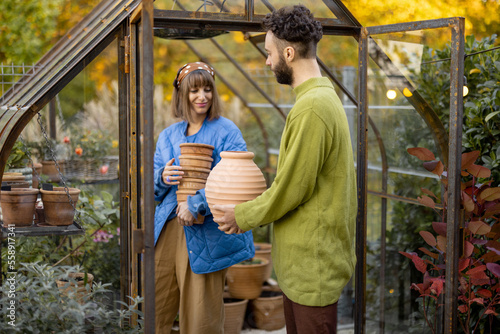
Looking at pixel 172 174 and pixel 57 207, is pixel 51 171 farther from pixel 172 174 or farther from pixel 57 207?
pixel 172 174

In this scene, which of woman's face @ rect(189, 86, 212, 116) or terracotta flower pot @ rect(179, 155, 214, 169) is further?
woman's face @ rect(189, 86, 212, 116)

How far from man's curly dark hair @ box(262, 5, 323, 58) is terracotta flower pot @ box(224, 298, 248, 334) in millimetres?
2402

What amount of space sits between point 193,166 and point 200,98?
388mm

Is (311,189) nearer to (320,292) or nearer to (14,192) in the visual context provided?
(320,292)

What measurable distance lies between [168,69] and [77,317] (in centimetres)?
742

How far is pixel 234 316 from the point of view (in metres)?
4.07

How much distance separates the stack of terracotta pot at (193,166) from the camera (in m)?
2.59

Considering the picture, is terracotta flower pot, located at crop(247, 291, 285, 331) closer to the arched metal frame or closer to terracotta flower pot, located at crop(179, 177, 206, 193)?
the arched metal frame

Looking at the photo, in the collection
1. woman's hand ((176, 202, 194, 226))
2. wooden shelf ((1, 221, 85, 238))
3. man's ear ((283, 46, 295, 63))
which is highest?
man's ear ((283, 46, 295, 63))

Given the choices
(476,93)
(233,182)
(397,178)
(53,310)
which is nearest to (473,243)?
(397,178)

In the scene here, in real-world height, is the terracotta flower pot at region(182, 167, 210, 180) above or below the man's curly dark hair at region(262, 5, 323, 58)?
below

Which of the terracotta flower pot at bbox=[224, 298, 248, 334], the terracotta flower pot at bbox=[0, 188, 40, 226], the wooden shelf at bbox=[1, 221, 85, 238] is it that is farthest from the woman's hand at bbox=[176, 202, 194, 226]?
the terracotta flower pot at bbox=[224, 298, 248, 334]

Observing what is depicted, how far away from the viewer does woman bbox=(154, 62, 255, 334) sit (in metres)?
2.73

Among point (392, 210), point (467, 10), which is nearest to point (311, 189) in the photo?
point (392, 210)
